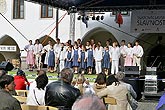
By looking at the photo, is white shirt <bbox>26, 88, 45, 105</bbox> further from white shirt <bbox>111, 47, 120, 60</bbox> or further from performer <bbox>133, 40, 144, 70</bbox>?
performer <bbox>133, 40, 144, 70</bbox>

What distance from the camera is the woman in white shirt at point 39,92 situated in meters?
5.94

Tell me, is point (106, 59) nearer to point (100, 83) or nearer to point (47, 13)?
point (47, 13)

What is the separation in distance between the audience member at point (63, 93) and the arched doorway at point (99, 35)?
19456 millimetres

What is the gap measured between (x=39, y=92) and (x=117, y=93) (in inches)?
56.2

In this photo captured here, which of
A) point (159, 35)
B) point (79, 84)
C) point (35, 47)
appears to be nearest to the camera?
point (79, 84)

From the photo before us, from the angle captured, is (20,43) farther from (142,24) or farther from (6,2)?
(142,24)

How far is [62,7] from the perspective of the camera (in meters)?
19.5

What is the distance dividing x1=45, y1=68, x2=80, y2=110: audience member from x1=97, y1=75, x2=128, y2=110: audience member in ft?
3.85

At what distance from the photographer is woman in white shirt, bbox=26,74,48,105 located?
5.94 m

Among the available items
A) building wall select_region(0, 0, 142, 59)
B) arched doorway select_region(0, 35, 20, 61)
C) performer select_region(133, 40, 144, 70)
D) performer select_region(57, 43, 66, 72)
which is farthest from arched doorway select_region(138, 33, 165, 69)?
arched doorway select_region(0, 35, 20, 61)

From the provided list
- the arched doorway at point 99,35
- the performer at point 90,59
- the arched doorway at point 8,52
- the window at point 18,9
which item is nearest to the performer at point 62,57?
the performer at point 90,59

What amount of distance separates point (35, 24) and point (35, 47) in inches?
196

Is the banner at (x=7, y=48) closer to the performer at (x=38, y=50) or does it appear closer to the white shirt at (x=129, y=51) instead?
the performer at (x=38, y=50)

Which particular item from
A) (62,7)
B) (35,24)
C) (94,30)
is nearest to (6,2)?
(35,24)
